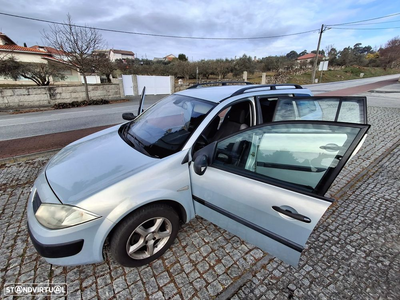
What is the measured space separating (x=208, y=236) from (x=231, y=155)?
112 cm

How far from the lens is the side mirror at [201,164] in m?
1.79

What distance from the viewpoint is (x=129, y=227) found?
1.73 metres

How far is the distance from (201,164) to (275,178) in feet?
2.14

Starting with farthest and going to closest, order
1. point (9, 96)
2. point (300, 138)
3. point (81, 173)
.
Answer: point (9, 96), point (81, 173), point (300, 138)

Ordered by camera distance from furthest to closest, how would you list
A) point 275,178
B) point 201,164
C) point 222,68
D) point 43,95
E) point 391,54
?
1. point 391,54
2. point 222,68
3. point 43,95
4. point 201,164
5. point 275,178

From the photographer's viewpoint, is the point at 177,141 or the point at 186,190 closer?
the point at 186,190

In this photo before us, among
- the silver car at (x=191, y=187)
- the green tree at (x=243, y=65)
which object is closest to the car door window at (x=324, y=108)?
the silver car at (x=191, y=187)

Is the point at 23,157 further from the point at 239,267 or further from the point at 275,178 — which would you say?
the point at 275,178

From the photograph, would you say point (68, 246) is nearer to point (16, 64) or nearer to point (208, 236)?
point (208, 236)

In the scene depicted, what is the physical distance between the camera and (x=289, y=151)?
1675 millimetres

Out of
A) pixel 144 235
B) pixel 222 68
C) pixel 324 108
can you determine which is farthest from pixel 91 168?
pixel 222 68

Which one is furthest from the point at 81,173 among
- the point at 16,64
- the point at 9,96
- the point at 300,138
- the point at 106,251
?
the point at 16,64

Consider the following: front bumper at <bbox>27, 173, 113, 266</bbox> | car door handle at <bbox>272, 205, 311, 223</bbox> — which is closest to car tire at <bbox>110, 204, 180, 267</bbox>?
front bumper at <bbox>27, 173, 113, 266</bbox>

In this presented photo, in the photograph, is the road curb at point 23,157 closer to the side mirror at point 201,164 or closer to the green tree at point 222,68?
the side mirror at point 201,164
